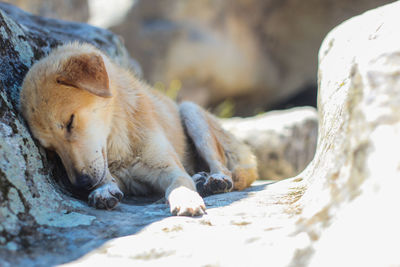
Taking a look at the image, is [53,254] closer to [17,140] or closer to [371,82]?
→ [17,140]

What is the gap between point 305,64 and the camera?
13578 millimetres

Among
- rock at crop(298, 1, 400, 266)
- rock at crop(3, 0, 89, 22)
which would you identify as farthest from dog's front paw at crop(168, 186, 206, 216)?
rock at crop(3, 0, 89, 22)

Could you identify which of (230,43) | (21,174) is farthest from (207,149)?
(230,43)

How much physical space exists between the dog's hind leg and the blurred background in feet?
15.5

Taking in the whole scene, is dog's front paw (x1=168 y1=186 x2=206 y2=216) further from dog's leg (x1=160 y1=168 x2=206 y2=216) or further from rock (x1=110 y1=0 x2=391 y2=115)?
rock (x1=110 y1=0 x2=391 y2=115)

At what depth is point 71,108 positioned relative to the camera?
3.24 metres

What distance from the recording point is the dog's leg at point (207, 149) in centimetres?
392

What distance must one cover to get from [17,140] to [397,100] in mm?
2261

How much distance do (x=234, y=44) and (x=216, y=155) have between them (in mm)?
8776

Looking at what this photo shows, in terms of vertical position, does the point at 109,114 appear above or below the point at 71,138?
above

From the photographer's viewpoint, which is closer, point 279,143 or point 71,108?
point 71,108

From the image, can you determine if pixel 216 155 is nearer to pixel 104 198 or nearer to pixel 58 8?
pixel 104 198

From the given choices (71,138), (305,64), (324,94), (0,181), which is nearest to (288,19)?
(305,64)

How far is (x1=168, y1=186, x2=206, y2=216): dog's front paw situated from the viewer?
9.10 ft
